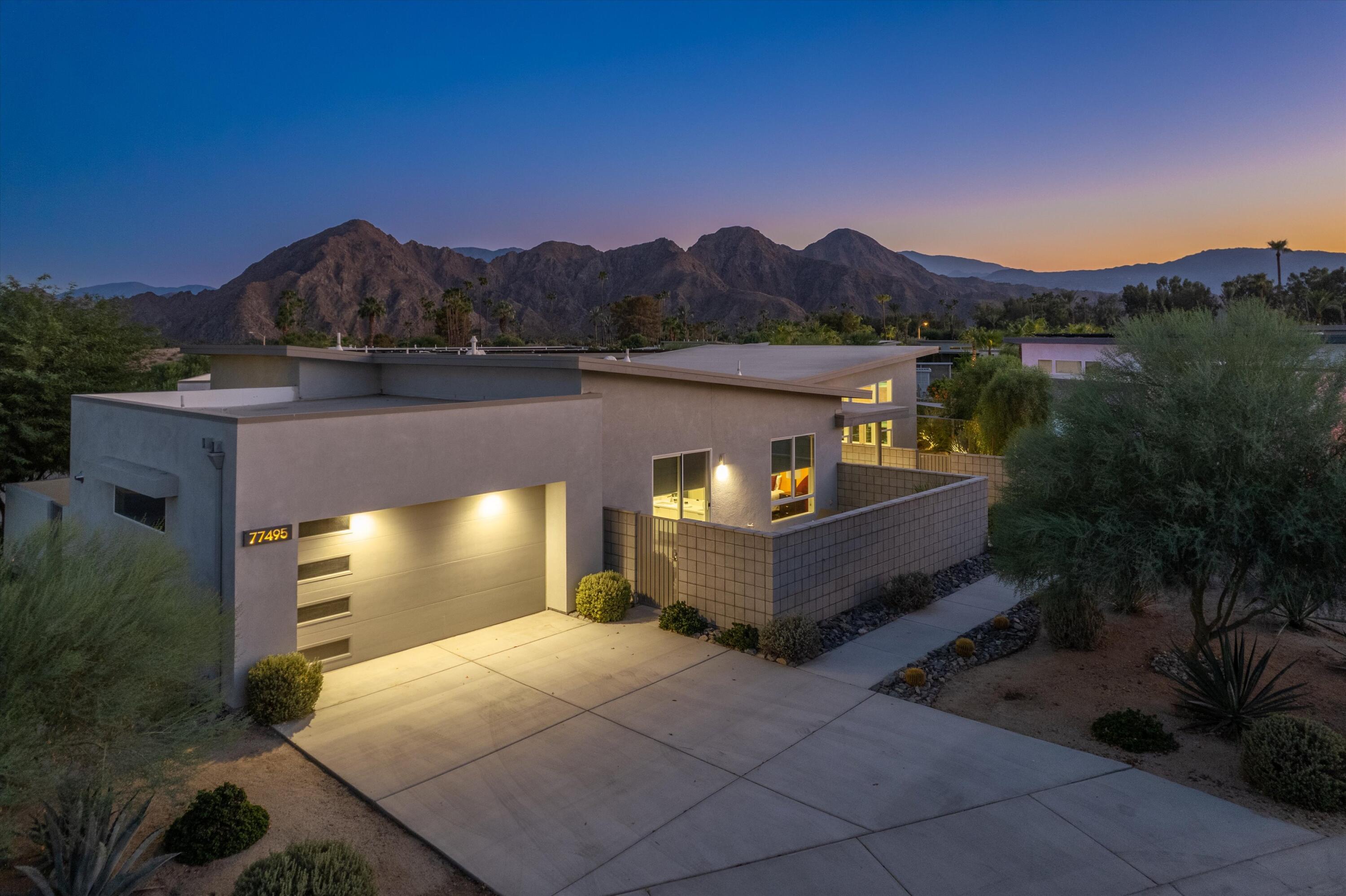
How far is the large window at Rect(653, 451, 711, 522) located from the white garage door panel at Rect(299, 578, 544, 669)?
3.19m

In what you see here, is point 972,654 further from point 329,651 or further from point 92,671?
point 92,671

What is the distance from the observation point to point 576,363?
12.5 meters

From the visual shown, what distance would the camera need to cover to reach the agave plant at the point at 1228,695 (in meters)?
Answer: 7.91

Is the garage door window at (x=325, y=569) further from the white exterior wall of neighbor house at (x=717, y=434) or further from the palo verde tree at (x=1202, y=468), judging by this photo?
the palo verde tree at (x=1202, y=468)

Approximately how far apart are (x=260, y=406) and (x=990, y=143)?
108 ft

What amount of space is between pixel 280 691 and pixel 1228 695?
34.0 feet

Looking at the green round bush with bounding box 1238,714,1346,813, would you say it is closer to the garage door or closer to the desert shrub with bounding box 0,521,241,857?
the desert shrub with bounding box 0,521,241,857

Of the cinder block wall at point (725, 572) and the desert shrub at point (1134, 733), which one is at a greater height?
the cinder block wall at point (725, 572)

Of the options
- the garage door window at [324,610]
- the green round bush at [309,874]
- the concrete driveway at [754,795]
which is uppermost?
the garage door window at [324,610]

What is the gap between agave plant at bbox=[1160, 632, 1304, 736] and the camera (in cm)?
791

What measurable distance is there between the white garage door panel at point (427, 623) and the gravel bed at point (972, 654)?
573 centimetres

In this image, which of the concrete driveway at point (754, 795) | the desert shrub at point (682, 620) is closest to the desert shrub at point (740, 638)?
the desert shrub at point (682, 620)

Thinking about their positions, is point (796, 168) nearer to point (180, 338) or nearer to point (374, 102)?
point (374, 102)

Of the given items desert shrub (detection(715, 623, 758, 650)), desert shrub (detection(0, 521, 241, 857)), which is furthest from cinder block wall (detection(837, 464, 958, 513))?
desert shrub (detection(0, 521, 241, 857))
